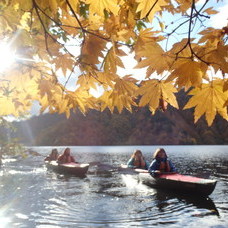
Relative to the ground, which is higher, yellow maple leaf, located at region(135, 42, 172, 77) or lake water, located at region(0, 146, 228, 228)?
yellow maple leaf, located at region(135, 42, 172, 77)

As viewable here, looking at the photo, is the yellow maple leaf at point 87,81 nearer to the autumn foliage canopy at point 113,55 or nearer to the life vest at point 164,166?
the autumn foliage canopy at point 113,55

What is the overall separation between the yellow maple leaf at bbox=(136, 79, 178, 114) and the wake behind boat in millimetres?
11322

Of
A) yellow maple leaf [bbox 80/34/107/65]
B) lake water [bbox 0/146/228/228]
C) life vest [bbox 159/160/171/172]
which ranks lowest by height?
lake water [bbox 0/146/228/228]

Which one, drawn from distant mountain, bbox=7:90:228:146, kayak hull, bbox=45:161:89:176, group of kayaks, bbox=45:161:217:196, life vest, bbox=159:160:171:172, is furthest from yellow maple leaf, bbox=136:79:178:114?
distant mountain, bbox=7:90:228:146

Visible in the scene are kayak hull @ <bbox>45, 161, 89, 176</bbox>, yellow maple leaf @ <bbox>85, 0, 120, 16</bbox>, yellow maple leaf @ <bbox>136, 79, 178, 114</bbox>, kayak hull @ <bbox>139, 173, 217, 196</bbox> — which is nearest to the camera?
yellow maple leaf @ <bbox>85, 0, 120, 16</bbox>

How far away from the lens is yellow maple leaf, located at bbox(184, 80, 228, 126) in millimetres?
1424

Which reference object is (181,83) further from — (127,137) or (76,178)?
(127,137)

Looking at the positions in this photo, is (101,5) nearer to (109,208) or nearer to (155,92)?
(155,92)

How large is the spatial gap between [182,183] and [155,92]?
11604mm

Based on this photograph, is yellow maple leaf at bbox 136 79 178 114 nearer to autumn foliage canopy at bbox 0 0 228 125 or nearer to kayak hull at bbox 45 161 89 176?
autumn foliage canopy at bbox 0 0 228 125

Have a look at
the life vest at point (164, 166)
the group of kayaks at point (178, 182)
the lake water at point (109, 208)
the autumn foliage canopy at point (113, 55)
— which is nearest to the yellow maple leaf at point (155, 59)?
the autumn foliage canopy at point (113, 55)

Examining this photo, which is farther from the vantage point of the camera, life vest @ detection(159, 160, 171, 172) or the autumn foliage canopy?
life vest @ detection(159, 160, 171, 172)

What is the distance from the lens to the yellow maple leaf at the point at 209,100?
4.67 feet

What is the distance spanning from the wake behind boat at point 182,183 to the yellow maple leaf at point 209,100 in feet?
37.2
